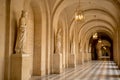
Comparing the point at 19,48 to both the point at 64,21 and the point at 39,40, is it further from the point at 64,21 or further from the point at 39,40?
the point at 64,21

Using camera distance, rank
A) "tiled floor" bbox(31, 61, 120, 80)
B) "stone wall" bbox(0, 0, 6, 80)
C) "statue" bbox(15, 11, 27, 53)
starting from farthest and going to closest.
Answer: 1. "tiled floor" bbox(31, 61, 120, 80)
2. "statue" bbox(15, 11, 27, 53)
3. "stone wall" bbox(0, 0, 6, 80)

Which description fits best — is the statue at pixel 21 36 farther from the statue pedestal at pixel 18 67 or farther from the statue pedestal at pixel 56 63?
the statue pedestal at pixel 56 63

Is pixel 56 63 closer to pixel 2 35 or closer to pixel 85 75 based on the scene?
pixel 85 75

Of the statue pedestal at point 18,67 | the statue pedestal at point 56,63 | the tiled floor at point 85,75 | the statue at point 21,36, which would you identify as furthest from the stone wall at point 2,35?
the statue pedestal at point 56,63

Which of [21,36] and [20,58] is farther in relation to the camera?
[21,36]

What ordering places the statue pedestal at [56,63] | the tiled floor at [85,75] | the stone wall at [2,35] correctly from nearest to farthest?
the stone wall at [2,35], the tiled floor at [85,75], the statue pedestal at [56,63]

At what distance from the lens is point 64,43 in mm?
17938

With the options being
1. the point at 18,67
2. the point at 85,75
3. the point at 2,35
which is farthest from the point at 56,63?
the point at 2,35

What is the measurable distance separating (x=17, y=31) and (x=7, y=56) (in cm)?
112

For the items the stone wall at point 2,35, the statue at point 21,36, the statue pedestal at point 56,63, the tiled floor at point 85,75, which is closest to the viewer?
the stone wall at point 2,35

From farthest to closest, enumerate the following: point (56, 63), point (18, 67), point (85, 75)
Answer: point (56, 63) → point (85, 75) → point (18, 67)

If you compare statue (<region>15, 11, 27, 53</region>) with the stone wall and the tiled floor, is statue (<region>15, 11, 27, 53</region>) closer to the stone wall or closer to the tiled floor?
the stone wall

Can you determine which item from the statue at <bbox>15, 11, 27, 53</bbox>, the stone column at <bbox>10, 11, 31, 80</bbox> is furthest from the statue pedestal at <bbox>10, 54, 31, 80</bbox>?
the statue at <bbox>15, 11, 27, 53</bbox>

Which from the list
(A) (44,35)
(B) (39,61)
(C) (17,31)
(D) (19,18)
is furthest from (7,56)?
(A) (44,35)
